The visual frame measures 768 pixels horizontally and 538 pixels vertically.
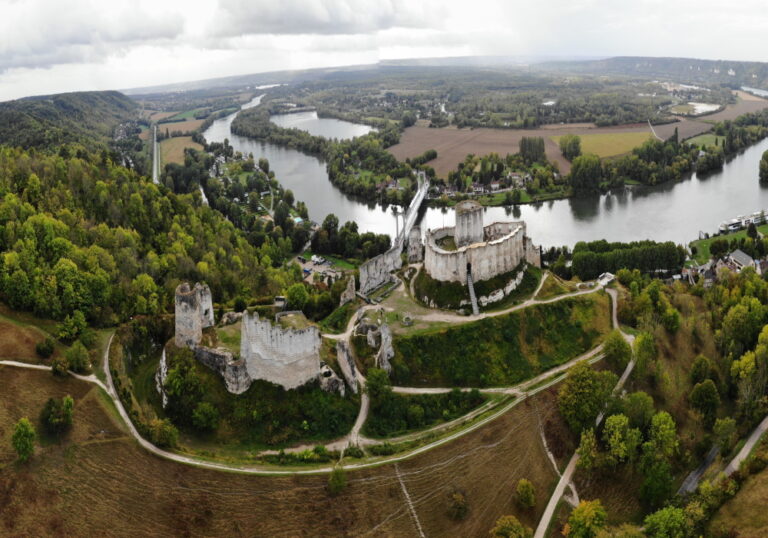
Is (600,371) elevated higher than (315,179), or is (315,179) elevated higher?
(315,179)

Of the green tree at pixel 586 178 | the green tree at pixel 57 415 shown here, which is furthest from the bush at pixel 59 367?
the green tree at pixel 586 178

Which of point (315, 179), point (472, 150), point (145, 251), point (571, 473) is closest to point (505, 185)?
point (472, 150)

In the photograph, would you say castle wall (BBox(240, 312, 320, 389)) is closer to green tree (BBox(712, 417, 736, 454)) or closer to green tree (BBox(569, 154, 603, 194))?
green tree (BBox(712, 417, 736, 454))

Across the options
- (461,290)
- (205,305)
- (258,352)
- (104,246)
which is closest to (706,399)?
(461,290)

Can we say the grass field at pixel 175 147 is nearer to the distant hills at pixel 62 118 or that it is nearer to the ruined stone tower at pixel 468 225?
the distant hills at pixel 62 118

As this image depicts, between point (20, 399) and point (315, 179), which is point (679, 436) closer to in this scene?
point (20, 399)

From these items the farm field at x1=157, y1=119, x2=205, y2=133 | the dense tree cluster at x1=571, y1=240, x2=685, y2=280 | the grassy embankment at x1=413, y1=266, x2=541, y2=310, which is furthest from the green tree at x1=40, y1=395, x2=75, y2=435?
the farm field at x1=157, y1=119, x2=205, y2=133
